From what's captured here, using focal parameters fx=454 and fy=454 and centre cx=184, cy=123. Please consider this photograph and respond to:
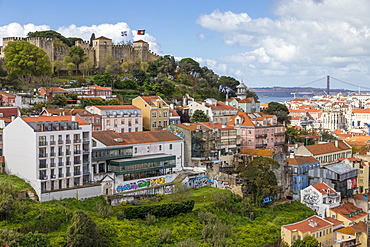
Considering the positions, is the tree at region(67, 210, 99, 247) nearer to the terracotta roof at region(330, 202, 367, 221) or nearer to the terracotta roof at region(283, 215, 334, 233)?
the terracotta roof at region(283, 215, 334, 233)

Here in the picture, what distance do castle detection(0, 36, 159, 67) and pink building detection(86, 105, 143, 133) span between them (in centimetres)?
2703

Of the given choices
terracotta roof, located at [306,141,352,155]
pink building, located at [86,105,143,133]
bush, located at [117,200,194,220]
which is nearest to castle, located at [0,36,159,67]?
pink building, located at [86,105,143,133]

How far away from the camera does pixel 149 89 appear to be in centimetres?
6556

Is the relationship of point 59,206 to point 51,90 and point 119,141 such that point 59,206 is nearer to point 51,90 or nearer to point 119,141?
point 119,141

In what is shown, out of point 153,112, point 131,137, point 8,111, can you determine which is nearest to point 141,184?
point 131,137

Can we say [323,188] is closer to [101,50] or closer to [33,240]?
[33,240]

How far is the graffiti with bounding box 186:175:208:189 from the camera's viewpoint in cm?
3820

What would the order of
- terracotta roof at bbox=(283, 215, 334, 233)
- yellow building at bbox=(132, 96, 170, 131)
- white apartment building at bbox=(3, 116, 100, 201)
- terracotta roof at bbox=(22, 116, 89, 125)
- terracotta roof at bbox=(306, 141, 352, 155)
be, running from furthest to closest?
yellow building at bbox=(132, 96, 170, 131)
terracotta roof at bbox=(306, 141, 352, 155)
terracotta roof at bbox=(283, 215, 334, 233)
terracotta roof at bbox=(22, 116, 89, 125)
white apartment building at bbox=(3, 116, 100, 201)

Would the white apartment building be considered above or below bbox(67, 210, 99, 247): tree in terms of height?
above

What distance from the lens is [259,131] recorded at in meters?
48.4

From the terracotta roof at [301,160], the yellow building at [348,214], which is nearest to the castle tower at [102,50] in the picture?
the terracotta roof at [301,160]

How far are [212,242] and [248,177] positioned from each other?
9.63 m

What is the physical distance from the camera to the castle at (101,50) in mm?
68719

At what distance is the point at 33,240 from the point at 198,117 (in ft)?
101
